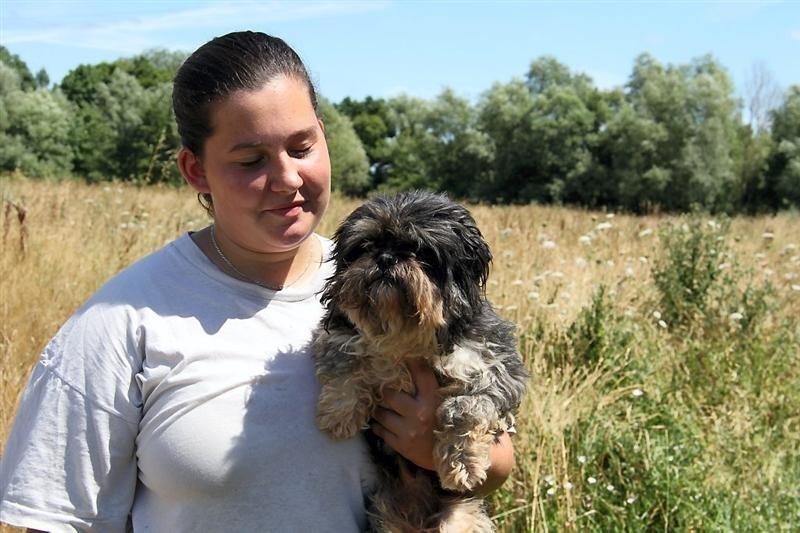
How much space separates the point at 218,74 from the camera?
2238 millimetres

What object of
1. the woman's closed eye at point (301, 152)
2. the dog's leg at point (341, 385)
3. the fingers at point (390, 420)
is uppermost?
the woman's closed eye at point (301, 152)

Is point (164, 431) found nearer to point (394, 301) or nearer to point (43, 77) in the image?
point (394, 301)

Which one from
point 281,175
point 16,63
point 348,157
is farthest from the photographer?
point 16,63

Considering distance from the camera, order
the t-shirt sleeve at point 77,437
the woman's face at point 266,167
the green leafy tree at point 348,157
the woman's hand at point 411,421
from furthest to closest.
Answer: the green leafy tree at point 348,157, the woman's hand at point 411,421, the woman's face at point 266,167, the t-shirt sleeve at point 77,437

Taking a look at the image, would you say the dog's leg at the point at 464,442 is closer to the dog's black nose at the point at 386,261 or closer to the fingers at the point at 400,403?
the fingers at the point at 400,403

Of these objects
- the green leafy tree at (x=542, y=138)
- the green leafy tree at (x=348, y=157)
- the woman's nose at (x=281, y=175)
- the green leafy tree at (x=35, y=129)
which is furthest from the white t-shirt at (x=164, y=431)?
the green leafy tree at (x=348, y=157)

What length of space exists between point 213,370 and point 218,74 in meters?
0.89

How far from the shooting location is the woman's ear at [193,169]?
7.77 ft

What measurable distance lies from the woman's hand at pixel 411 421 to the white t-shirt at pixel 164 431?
335 millimetres

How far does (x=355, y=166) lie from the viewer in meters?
52.1

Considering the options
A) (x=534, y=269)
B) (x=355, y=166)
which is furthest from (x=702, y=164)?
(x=534, y=269)

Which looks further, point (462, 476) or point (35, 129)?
point (35, 129)

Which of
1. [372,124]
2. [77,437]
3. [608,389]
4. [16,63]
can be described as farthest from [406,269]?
[16,63]

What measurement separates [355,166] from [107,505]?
50.7m
